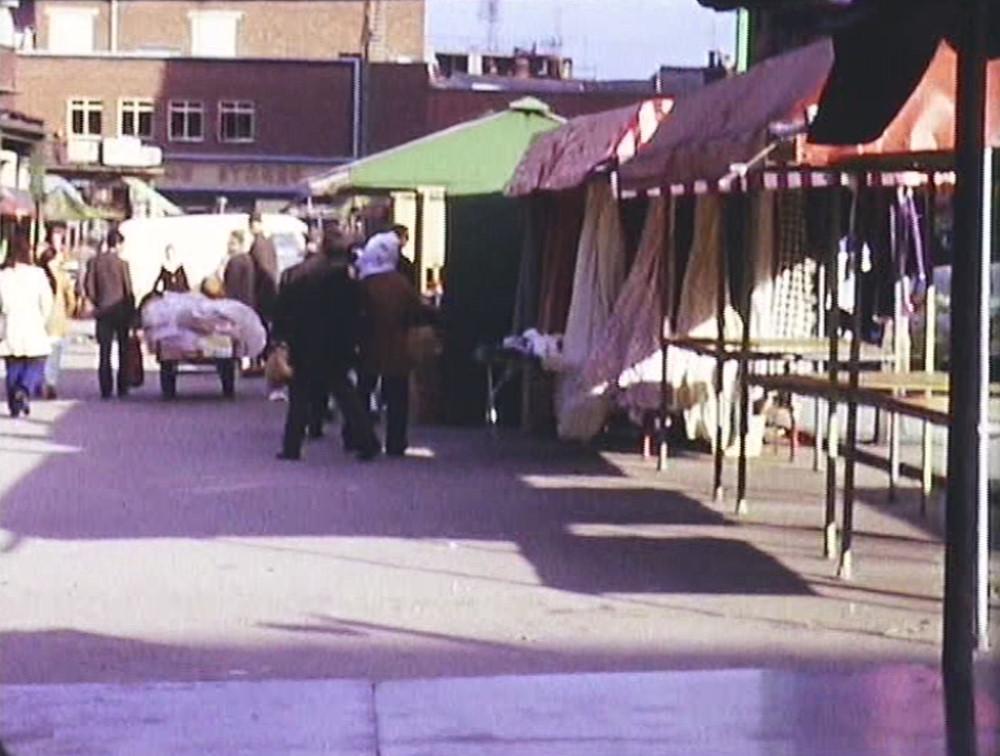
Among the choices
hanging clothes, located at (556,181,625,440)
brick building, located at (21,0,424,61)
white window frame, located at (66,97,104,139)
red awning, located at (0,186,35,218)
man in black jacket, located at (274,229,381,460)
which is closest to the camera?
brick building, located at (21,0,424,61)

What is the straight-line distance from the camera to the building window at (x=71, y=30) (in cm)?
1483

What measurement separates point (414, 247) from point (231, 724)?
16.8m

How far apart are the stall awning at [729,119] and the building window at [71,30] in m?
3.25

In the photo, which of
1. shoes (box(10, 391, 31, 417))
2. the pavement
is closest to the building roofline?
shoes (box(10, 391, 31, 417))

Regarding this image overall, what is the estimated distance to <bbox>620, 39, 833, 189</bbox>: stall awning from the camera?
35.1 ft

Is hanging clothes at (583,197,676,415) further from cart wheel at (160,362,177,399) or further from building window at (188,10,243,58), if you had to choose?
cart wheel at (160,362,177,399)

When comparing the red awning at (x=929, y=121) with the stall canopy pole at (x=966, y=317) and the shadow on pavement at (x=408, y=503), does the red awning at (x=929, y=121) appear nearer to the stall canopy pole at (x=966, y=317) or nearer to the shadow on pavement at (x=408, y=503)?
the shadow on pavement at (x=408, y=503)

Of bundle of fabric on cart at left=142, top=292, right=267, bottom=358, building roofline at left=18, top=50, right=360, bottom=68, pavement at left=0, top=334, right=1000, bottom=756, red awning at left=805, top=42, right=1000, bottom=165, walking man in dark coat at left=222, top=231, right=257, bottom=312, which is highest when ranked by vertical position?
Result: building roofline at left=18, top=50, right=360, bottom=68

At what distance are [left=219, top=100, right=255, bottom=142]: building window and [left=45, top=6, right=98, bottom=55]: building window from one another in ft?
17.4

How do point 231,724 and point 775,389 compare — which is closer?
point 231,724

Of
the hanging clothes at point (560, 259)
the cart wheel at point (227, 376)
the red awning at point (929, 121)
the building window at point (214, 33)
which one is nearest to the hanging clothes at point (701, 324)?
the hanging clothes at point (560, 259)

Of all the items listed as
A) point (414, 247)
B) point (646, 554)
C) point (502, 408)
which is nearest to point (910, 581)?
point (646, 554)

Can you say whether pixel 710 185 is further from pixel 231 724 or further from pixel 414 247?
pixel 414 247

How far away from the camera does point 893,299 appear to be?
1769 centimetres
